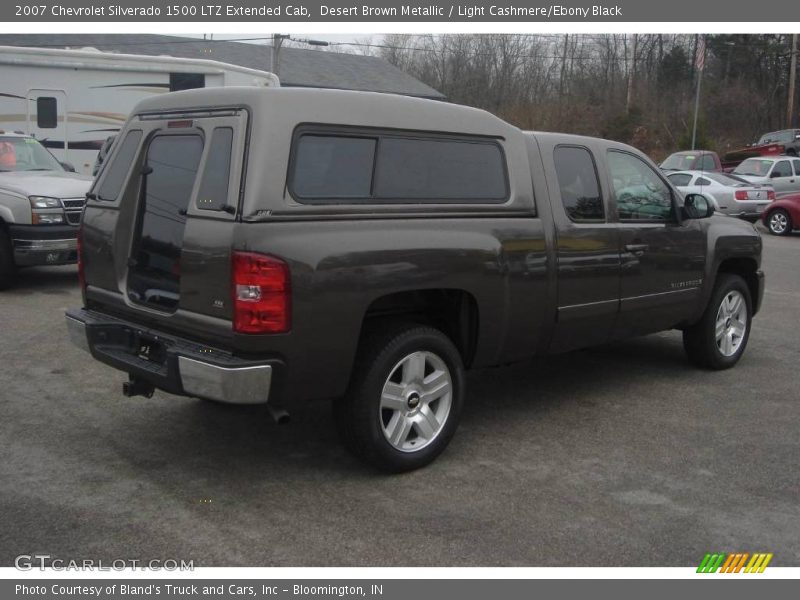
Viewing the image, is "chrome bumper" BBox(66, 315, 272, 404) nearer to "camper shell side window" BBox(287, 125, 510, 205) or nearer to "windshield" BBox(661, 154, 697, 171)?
"camper shell side window" BBox(287, 125, 510, 205)

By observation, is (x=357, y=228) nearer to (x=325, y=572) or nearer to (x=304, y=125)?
(x=304, y=125)

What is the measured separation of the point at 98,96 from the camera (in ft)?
50.0

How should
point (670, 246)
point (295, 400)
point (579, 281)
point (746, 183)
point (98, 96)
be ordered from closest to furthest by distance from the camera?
point (295, 400) → point (579, 281) → point (670, 246) → point (98, 96) → point (746, 183)

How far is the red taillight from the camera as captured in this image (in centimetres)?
405

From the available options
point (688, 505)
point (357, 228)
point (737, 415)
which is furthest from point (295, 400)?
point (737, 415)

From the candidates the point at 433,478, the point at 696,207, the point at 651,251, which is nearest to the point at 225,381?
the point at 433,478

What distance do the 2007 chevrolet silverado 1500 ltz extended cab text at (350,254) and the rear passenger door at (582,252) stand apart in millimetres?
15

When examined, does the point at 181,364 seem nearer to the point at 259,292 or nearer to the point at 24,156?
the point at 259,292

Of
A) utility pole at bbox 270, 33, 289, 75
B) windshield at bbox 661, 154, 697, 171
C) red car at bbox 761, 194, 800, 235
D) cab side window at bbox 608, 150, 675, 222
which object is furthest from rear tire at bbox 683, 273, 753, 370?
utility pole at bbox 270, 33, 289, 75

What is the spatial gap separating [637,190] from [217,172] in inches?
131

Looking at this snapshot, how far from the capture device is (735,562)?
385 centimetres

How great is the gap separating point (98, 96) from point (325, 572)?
44.3ft

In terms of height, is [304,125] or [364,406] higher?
[304,125]

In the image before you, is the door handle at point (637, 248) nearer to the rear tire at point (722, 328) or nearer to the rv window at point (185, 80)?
the rear tire at point (722, 328)
